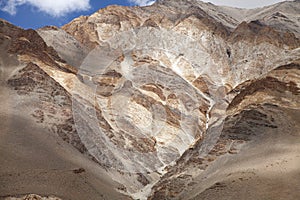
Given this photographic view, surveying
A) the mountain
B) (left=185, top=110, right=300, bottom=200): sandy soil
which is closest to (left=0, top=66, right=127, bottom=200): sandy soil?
the mountain

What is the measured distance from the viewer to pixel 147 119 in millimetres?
58781

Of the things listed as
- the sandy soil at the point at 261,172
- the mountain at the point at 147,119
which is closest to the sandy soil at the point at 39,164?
the mountain at the point at 147,119

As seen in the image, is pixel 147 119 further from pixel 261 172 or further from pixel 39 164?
pixel 261 172

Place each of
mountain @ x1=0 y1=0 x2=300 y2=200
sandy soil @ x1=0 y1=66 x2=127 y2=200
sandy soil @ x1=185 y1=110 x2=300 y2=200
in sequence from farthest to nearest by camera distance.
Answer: mountain @ x1=0 y1=0 x2=300 y2=200, sandy soil @ x1=0 y1=66 x2=127 y2=200, sandy soil @ x1=185 y1=110 x2=300 y2=200

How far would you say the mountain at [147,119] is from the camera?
30.6 meters

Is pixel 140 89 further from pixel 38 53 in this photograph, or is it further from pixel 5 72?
pixel 5 72

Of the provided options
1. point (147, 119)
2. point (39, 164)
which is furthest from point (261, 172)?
point (147, 119)

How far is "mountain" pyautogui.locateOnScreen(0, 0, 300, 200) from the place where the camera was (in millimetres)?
30562

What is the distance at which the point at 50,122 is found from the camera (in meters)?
39.8

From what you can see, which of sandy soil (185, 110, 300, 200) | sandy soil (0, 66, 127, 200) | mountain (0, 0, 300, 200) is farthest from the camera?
mountain (0, 0, 300, 200)

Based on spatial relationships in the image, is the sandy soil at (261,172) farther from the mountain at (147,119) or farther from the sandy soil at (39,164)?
the sandy soil at (39,164)

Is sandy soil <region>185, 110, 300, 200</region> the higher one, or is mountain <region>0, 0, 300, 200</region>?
mountain <region>0, 0, 300, 200</region>

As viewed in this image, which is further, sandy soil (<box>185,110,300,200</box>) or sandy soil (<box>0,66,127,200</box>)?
sandy soil (<box>0,66,127,200</box>)

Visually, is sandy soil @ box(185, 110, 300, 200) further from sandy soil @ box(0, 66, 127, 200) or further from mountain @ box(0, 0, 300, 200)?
sandy soil @ box(0, 66, 127, 200)
